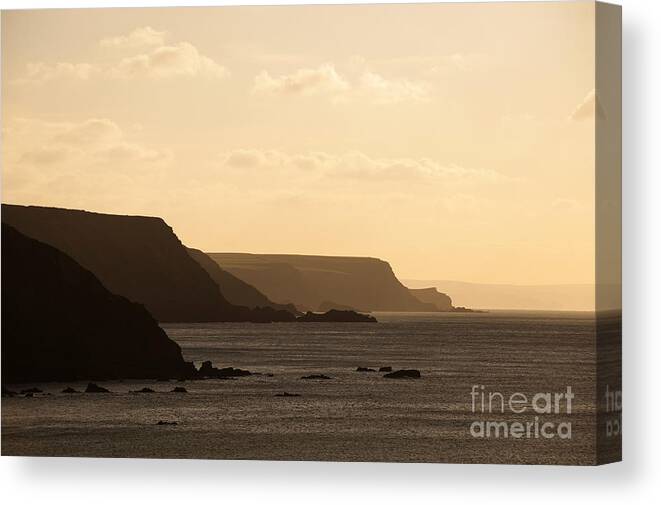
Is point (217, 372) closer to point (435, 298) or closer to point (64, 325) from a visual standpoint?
point (64, 325)

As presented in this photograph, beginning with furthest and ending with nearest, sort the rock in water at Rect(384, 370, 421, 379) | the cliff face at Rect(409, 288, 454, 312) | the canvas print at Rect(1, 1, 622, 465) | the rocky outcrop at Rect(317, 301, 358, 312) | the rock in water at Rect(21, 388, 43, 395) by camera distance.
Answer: the rock in water at Rect(21, 388, 43, 395), the rocky outcrop at Rect(317, 301, 358, 312), the cliff face at Rect(409, 288, 454, 312), the rock in water at Rect(384, 370, 421, 379), the canvas print at Rect(1, 1, 622, 465)

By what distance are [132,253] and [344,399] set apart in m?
2.05

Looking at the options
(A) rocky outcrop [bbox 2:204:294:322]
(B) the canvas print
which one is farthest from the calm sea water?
(A) rocky outcrop [bbox 2:204:294:322]

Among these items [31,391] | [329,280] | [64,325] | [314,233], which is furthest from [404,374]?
[31,391]

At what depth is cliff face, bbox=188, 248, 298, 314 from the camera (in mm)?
12312

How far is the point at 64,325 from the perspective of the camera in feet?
40.6

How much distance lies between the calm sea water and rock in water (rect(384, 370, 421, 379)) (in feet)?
0.13

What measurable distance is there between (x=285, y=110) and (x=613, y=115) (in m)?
2.54

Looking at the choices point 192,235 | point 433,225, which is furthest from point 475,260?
point 192,235

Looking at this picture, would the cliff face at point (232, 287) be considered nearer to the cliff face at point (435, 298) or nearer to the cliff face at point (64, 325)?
the cliff face at point (64, 325)

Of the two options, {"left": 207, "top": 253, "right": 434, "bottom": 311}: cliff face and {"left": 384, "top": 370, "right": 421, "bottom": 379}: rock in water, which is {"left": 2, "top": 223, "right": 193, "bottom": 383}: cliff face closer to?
{"left": 207, "top": 253, "right": 434, "bottom": 311}: cliff face

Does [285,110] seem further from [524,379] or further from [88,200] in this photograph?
[524,379]

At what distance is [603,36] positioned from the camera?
11586mm

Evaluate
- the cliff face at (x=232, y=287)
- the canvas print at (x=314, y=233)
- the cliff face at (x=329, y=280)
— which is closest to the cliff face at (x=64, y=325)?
the canvas print at (x=314, y=233)
